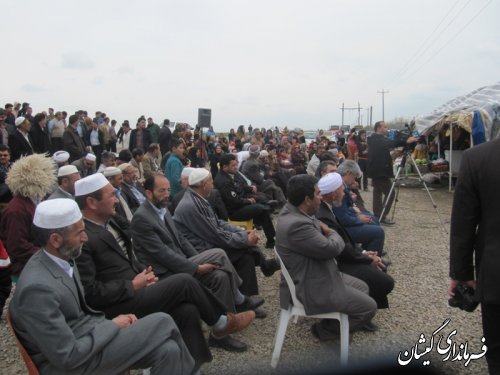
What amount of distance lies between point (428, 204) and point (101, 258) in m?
9.58

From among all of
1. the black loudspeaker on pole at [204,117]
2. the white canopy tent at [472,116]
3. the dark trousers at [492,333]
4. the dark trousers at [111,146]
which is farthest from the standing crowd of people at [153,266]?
the dark trousers at [111,146]

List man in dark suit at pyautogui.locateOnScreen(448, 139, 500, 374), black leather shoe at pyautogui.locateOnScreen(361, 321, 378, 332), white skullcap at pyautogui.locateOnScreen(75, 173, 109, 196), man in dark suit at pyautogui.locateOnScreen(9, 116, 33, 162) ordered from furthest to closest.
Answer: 1. man in dark suit at pyautogui.locateOnScreen(9, 116, 33, 162)
2. black leather shoe at pyautogui.locateOnScreen(361, 321, 378, 332)
3. white skullcap at pyautogui.locateOnScreen(75, 173, 109, 196)
4. man in dark suit at pyautogui.locateOnScreen(448, 139, 500, 374)

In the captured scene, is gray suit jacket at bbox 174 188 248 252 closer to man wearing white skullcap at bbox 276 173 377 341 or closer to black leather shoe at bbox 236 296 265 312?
black leather shoe at bbox 236 296 265 312

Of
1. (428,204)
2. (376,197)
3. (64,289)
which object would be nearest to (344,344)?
(64,289)

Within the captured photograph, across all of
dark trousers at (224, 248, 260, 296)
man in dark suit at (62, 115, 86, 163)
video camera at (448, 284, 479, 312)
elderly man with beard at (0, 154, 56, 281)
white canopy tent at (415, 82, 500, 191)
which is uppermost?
white canopy tent at (415, 82, 500, 191)

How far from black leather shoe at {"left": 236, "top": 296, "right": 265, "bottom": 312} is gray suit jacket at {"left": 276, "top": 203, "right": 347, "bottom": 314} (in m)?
0.99

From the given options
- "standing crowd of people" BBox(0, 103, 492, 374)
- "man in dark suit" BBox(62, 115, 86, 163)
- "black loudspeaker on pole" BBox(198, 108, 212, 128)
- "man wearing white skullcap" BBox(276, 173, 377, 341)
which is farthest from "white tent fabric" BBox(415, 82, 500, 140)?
"man in dark suit" BBox(62, 115, 86, 163)

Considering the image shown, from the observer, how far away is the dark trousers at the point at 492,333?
92.0 inches

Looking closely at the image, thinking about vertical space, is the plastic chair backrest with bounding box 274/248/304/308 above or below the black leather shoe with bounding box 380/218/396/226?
above

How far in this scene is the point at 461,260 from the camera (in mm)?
2410

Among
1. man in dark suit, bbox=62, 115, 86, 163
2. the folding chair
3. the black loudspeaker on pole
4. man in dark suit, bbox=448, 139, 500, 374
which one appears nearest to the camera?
man in dark suit, bbox=448, 139, 500, 374

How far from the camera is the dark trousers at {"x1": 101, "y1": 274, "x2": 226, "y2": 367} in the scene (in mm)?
2973

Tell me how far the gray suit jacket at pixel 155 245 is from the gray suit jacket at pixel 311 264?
0.92 metres

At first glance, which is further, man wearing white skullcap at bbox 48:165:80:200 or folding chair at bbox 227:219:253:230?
folding chair at bbox 227:219:253:230
